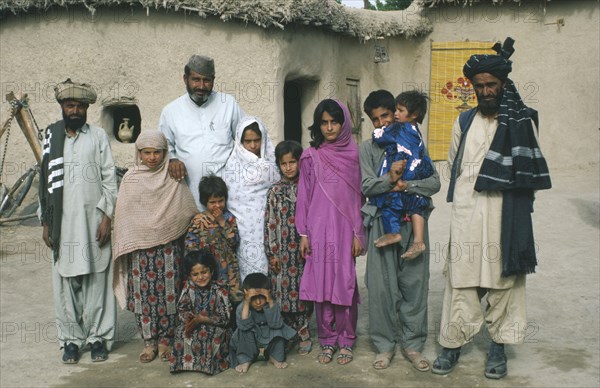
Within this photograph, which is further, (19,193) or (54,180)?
(19,193)

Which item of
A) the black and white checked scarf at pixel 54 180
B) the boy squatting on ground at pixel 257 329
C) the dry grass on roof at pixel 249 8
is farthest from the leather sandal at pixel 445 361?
the dry grass on roof at pixel 249 8

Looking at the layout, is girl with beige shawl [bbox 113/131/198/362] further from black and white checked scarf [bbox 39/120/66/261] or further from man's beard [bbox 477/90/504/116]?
man's beard [bbox 477/90/504/116]

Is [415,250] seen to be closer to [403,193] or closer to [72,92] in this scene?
[403,193]

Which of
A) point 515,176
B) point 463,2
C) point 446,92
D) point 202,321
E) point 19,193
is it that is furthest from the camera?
point 446,92

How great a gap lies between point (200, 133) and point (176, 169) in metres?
0.35

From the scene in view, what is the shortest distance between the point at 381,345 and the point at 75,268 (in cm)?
200

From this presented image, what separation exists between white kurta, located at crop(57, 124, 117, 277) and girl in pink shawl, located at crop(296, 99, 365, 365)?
1.30 m

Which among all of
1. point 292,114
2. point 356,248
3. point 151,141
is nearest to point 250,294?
point 356,248

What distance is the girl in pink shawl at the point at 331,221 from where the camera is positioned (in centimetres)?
386

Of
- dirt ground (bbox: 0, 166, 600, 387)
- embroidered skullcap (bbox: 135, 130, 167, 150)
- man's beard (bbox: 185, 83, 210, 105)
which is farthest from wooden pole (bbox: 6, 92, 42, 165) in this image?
embroidered skullcap (bbox: 135, 130, 167, 150)

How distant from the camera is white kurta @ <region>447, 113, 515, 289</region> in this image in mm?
3574

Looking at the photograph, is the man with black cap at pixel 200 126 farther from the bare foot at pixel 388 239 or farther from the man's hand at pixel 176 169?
the bare foot at pixel 388 239

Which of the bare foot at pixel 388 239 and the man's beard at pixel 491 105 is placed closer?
the man's beard at pixel 491 105

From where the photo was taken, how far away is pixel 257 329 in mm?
3854
